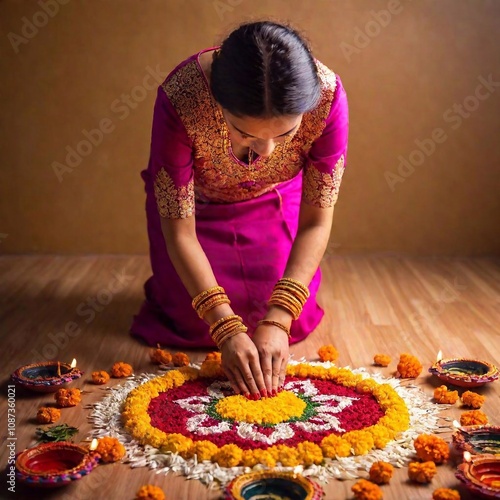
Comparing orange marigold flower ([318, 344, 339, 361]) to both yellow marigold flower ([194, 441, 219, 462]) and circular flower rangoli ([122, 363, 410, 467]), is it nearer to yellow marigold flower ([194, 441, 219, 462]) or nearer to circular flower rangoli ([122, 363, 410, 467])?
circular flower rangoli ([122, 363, 410, 467])

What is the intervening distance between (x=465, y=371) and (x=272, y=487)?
920mm

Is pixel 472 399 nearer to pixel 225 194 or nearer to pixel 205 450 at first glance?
pixel 205 450

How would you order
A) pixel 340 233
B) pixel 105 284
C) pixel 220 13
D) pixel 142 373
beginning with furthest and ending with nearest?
1. pixel 340 233
2. pixel 220 13
3. pixel 105 284
4. pixel 142 373

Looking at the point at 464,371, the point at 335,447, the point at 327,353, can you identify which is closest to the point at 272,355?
the point at 335,447

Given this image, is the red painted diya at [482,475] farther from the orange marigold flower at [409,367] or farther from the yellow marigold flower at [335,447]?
the orange marigold flower at [409,367]

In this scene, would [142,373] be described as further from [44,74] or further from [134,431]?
[44,74]

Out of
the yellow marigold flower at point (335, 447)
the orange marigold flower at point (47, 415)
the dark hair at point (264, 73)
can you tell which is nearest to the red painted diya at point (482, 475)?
the yellow marigold flower at point (335, 447)

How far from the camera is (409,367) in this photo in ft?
7.73

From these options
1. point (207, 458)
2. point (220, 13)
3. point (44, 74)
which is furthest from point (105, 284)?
point (207, 458)

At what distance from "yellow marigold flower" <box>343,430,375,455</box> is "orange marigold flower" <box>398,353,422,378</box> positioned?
1.59 feet

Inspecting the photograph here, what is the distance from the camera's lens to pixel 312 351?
102 inches

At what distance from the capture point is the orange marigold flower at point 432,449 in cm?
181

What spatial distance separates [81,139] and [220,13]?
2.94 ft

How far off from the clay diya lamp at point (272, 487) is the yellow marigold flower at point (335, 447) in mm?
162
